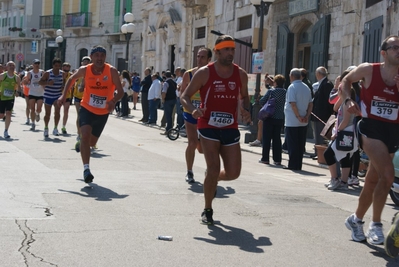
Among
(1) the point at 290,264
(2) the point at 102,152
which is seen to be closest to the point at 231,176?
(1) the point at 290,264

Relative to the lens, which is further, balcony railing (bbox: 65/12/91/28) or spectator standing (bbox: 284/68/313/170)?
balcony railing (bbox: 65/12/91/28)

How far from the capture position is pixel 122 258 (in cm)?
598

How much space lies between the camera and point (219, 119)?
25.1 feet

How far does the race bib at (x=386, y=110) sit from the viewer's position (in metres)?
6.86

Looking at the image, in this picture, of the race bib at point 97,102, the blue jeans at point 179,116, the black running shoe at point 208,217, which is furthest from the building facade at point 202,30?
the black running shoe at point 208,217

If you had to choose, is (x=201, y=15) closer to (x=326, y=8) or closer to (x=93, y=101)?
(x=326, y=8)

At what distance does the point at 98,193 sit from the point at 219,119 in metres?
2.29

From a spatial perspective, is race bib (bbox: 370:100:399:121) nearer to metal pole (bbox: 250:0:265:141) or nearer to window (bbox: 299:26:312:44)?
metal pole (bbox: 250:0:265:141)

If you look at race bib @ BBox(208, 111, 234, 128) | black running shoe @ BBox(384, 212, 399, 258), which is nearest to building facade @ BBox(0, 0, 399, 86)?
race bib @ BBox(208, 111, 234, 128)

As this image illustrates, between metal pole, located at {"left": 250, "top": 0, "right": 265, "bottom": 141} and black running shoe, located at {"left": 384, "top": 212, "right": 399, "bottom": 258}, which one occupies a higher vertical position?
metal pole, located at {"left": 250, "top": 0, "right": 265, "bottom": 141}

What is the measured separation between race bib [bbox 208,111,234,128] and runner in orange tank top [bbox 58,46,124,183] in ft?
9.09

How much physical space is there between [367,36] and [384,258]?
1286cm

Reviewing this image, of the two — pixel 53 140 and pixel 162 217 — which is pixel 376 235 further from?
pixel 53 140

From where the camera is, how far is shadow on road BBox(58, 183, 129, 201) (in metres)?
8.98
